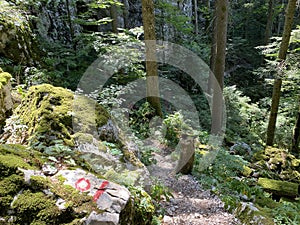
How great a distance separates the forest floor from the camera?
4.10m

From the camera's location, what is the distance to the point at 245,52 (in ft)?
68.5

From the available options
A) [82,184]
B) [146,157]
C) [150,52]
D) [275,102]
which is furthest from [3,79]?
[275,102]

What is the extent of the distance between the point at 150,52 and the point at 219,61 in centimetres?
284

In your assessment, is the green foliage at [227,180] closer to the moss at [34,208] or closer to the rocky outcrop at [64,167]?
the rocky outcrop at [64,167]

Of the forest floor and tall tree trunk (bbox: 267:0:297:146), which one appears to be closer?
the forest floor

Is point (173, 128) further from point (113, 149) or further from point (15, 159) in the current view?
point (15, 159)

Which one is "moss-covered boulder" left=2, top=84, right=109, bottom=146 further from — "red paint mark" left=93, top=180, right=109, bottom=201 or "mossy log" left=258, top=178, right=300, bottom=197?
"mossy log" left=258, top=178, right=300, bottom=197

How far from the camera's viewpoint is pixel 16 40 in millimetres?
6941

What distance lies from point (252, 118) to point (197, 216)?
427 inches

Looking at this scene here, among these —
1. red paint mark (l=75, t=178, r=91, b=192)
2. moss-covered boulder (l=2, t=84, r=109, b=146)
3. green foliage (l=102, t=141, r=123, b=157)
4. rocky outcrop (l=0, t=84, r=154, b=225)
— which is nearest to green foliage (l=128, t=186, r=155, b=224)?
rocky outcrop (l=0, t=84, r=154, b=225)

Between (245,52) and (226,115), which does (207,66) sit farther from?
(245,52)

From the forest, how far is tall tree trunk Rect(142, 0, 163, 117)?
4cm

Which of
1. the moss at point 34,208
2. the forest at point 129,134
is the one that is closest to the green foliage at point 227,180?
the forest at point 129,134

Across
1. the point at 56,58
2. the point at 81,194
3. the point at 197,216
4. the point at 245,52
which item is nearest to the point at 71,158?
the point at 81,194
